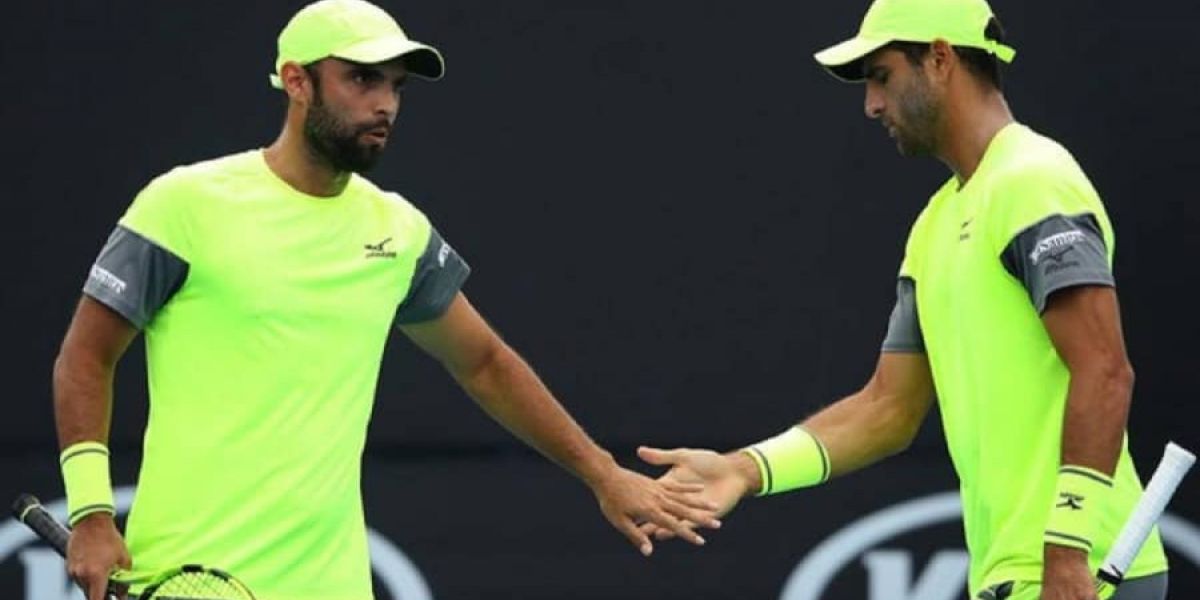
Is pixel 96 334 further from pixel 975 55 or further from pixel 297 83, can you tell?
pixel 975 55

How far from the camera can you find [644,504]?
769 cm

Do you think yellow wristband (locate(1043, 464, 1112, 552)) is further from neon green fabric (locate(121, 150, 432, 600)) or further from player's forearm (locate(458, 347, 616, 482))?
neon green fabric (locate(121, 150, 432, 600))

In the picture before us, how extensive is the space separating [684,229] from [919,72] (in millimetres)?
2099

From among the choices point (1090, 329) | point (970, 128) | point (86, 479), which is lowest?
point (86, 479)

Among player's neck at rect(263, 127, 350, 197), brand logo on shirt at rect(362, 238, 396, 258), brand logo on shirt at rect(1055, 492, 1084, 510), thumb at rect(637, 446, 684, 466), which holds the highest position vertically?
player's neck at rect(263, 127, 350, 197)

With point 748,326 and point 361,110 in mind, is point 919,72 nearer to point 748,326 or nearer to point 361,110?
point 361,110

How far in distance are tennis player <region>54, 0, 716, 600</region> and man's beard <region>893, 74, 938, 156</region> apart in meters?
1.09

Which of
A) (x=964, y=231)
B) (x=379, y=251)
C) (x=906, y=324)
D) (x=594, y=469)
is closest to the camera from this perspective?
(x=964, y=231)

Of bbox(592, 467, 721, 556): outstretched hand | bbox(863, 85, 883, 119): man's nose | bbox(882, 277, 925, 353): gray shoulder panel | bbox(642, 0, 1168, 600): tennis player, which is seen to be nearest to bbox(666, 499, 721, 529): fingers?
bbox(592, 467, 721, 556): outstretched hand

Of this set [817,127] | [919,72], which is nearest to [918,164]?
[817,127]

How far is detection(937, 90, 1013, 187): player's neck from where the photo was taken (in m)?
7.01

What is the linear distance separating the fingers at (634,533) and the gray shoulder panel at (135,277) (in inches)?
52.6

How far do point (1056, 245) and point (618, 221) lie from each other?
2.70 m

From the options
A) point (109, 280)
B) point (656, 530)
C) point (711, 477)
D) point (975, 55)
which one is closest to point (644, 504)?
point (656, 530)
